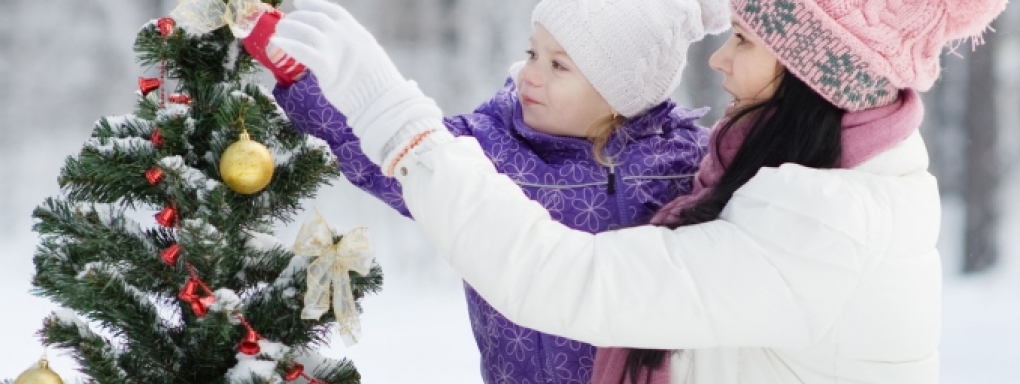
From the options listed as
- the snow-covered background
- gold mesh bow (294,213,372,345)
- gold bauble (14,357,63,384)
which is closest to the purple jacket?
gold mesh bow (294,213,372,345)

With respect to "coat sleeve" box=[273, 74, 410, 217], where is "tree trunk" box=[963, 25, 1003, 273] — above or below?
below

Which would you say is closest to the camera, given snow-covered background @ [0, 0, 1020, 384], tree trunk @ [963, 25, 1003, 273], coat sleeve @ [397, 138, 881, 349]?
coat sleeve @ [397, 138, 881, 349]

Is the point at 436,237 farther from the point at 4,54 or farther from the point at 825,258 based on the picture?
the point at 4,54

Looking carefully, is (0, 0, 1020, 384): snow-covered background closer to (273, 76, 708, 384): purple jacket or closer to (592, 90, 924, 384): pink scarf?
(273, 76, 708, 384): purple jacket

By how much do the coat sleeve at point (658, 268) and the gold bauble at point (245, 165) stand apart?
0.16m

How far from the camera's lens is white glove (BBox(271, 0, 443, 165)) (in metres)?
1.12

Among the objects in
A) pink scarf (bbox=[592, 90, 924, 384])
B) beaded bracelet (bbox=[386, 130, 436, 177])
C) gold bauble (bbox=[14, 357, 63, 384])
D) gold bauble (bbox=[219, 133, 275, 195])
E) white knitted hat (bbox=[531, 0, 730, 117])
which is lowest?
pink scarf (bbox=[592, 90, 924, 384])

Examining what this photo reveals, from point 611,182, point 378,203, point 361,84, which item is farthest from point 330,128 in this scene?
point 378,203

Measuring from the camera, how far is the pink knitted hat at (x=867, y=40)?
113cm

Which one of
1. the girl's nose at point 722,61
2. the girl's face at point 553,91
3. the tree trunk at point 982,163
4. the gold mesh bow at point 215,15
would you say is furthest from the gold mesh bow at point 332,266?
the tree trunk at point 982,163

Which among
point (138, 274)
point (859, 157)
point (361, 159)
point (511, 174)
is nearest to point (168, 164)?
point (138, 274)

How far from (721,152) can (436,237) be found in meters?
0.36

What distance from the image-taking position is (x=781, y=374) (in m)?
1.20

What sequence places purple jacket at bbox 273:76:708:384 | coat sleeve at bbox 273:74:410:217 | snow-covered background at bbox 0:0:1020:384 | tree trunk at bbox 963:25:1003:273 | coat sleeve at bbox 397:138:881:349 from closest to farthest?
coat sleeve at bbox 397:138:881:349 < coat sleeve at bbox 273:74:410:217 < purple jacket at bbox 273:76:708:384 < snow-covered background at bbox 0:0:1020:384 < tree trunk at bbox 963:25:1003:273
